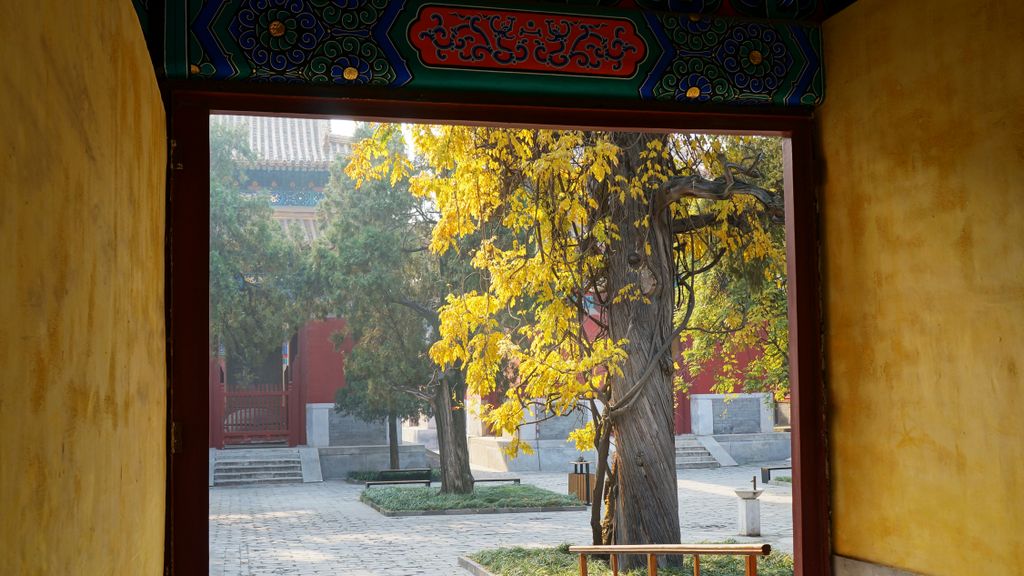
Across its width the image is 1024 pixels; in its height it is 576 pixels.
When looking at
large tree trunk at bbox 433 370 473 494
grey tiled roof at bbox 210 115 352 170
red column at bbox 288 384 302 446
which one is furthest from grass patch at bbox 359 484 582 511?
grey tiled roof at bbox 210 115 352 170

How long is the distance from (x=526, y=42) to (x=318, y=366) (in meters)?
16.4

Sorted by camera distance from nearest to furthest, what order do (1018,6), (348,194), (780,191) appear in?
(1018,6) → (780,191) → (348,194)

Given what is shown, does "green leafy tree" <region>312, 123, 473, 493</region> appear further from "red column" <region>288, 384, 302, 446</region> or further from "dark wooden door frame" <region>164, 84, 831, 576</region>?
"dark wooden door frame" <region>164, 84, 831, 576</region>

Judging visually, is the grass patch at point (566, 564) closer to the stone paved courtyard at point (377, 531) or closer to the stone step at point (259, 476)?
the stone paved courtyard at point (377, 531)

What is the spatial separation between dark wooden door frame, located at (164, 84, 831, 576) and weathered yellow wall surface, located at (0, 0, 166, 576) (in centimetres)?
46

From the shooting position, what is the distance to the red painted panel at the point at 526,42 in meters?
3.02

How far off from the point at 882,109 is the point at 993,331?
2.57ft

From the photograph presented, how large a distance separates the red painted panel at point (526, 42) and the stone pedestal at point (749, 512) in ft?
28.0

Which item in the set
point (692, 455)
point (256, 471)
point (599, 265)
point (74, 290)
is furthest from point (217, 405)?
point (74, 290)

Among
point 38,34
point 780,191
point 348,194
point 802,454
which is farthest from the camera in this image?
point 348,194

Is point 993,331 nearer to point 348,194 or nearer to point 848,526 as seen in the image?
point 848,526

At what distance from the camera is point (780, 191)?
27.8 ft

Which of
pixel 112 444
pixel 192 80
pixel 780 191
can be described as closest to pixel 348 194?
pixel 780 191

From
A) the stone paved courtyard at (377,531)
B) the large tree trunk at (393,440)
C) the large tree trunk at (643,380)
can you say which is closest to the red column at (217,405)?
the stone paved courtyard at (377,531)
